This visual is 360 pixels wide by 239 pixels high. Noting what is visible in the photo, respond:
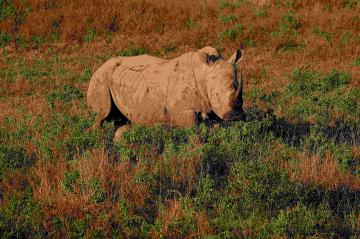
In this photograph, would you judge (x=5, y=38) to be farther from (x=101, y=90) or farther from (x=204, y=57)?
(x=204, y=57)

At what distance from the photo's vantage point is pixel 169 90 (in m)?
7.51

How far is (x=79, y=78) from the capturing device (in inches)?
534

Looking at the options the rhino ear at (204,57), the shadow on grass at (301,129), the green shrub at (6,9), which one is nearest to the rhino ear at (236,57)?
the rhino ear at (204,57)

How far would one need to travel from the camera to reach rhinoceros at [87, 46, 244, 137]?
6.96 m

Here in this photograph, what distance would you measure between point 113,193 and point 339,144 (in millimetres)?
3342

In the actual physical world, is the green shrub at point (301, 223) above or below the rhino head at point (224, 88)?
below

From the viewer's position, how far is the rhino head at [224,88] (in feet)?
22.4

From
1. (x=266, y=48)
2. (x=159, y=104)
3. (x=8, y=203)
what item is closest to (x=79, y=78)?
(x=266, y=48)

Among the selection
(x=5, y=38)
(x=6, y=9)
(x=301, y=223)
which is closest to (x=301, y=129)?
(x=301, y=223)

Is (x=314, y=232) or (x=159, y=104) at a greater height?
(x=159, y=104)

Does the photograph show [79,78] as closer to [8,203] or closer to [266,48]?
[266,48]

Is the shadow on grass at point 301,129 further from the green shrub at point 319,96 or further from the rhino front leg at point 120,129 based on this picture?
the rhino front leg at point 120,129

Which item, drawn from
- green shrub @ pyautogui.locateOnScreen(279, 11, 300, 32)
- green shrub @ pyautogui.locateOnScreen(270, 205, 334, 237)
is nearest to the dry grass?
green shrub @ pyautogui.locateOnScreen(270, 205, 334, 237)

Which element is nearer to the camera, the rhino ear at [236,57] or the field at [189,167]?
the field at [189,167]
